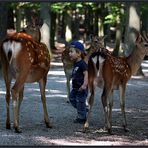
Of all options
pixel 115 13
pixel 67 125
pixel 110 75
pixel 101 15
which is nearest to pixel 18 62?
pixel 110 75

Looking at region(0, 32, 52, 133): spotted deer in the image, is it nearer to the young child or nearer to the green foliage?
the young child

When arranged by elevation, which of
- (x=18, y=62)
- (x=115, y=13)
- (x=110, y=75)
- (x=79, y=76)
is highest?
(x=18, y=62)

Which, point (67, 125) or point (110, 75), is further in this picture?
point (67, 125)

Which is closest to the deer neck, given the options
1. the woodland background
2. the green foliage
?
the woodland background

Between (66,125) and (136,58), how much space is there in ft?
6.31

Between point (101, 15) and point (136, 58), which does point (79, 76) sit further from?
point (101, 15)

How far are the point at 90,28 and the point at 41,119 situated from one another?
135 ft

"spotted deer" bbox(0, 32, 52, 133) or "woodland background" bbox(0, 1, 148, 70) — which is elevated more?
"spotted deer" bbox(0, 32, 52, 133)

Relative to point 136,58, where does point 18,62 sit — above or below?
above

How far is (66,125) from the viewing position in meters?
8.72

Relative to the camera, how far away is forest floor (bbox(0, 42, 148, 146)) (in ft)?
23.4

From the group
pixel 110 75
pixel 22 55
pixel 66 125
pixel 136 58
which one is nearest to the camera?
pixel 22 55

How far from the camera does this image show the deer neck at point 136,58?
9.21 m

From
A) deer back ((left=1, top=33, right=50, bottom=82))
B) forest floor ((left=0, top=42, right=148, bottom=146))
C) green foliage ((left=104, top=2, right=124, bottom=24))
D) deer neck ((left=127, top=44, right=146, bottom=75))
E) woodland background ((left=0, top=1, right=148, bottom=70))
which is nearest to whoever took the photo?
forest floor ((left=0, top=42, right=148, bottom=146))
